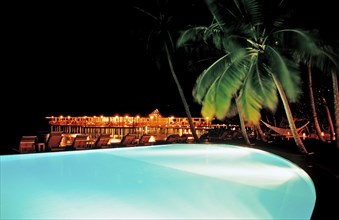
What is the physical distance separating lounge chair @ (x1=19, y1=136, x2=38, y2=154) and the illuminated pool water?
0.47 m

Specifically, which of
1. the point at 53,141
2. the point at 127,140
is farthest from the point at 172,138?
the point at 53,141

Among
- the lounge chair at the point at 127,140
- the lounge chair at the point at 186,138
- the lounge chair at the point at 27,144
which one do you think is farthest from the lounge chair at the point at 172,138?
the lounge chair at the point at 27,144

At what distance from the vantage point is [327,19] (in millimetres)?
9430

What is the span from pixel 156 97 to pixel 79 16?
51.7 ft

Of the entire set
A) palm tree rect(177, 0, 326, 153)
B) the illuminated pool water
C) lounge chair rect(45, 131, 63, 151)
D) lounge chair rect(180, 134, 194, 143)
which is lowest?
the illuminated pool water

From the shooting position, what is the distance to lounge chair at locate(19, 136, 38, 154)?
10.8 m

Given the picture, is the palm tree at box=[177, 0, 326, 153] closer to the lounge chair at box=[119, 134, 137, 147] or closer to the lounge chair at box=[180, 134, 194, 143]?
the lounge chair at box=[119, 134, 137, 147]

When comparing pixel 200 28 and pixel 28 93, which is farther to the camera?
pixel 28 93

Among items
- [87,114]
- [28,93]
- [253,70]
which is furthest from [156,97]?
[253,70]

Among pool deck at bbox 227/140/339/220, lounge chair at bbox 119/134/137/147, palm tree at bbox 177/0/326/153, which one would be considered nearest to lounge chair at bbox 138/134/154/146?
lounge chair at bbox 119/134/137/147

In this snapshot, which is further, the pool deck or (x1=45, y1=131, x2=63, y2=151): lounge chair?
(x1=45, y1=131, x2=63, y2=151): lounge chair

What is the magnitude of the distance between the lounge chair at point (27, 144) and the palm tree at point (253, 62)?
5.06 m

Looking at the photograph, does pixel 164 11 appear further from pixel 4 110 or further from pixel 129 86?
pixel 129 86

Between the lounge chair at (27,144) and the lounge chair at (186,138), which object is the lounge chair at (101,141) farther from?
the lounge chair at (186,138)
